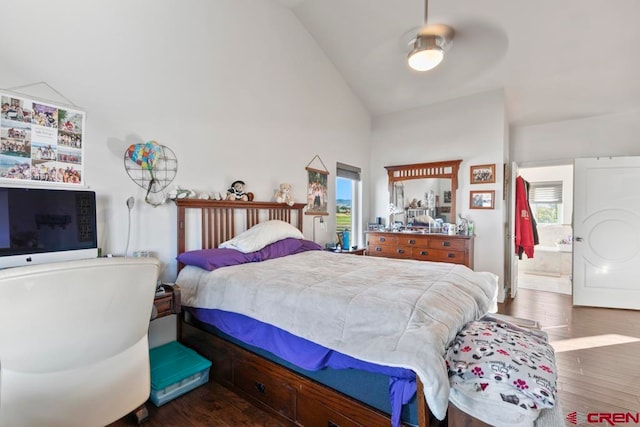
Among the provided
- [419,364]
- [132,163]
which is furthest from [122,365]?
[132,163]

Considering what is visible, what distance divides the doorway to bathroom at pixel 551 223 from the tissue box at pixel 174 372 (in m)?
6.06

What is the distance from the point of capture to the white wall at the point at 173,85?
1938mm

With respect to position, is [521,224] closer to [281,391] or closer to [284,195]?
[284,195]

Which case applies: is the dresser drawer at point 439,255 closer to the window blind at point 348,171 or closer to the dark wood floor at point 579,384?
the dark wood floor at point 579,384

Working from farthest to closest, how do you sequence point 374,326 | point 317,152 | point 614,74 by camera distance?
point 317,152 < point 614,74 < point 374,326

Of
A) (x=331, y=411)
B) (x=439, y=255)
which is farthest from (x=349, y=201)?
(x=331, y=411)

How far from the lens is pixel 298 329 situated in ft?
5.07

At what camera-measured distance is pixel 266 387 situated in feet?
5.91

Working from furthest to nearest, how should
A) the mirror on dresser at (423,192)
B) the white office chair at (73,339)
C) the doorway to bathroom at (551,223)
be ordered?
the doorway to bathroom at (551,223) → the mirror on dresser at (423,192) → the white office chair at (73,339)

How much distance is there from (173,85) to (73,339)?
84.7 inches

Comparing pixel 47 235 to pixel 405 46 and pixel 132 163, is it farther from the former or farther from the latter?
pixel 405 46

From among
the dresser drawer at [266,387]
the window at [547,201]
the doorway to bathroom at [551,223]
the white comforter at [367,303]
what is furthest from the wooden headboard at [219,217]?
the window at [547,201]

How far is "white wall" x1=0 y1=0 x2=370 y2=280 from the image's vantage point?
194cm

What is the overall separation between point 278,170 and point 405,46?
2.31 metres
